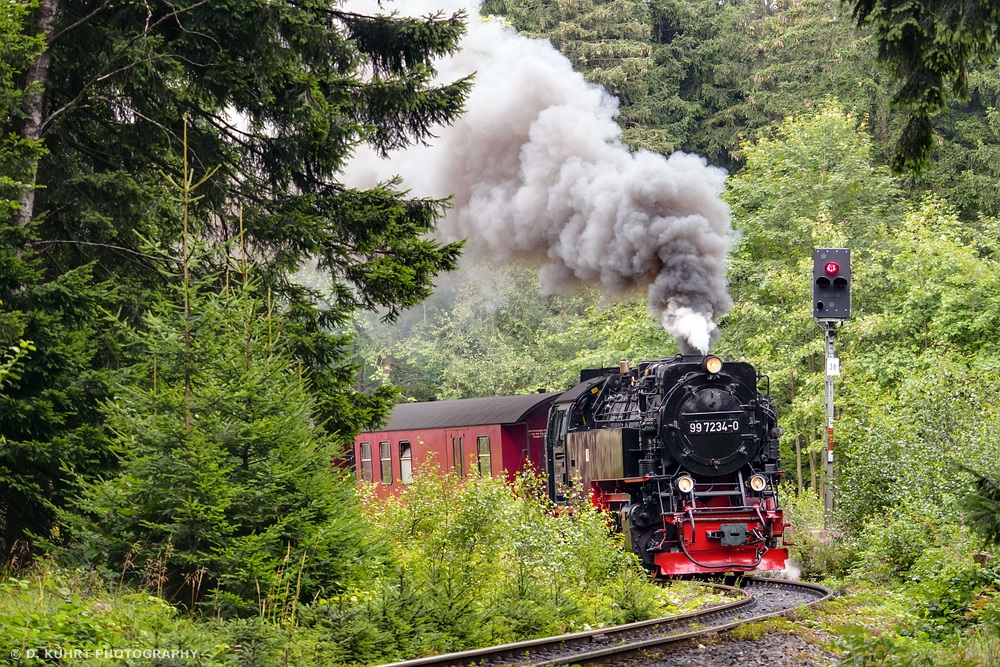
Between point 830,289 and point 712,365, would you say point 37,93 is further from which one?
point 830,289

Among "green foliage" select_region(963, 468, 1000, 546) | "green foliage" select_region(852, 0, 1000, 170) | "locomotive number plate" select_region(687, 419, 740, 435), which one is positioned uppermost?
"green foliage" select_region(852, 0, 1000, 170)

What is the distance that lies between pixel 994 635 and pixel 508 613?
4165 mm

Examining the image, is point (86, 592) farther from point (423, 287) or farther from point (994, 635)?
point (994, 635)

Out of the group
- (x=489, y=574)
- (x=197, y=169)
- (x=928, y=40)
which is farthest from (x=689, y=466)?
(x=928, y=40)

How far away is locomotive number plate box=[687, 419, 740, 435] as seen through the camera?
1515 cm

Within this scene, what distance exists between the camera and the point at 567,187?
1714 centimetres

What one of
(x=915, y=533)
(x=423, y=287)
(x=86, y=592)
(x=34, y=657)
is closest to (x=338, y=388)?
(x=423, y=287)

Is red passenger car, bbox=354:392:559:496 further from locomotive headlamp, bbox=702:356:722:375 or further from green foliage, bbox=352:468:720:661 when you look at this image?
green foliage, bbox=352:468:720:661

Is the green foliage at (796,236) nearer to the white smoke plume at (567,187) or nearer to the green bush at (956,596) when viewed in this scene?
the white smoke plume at (567,187)

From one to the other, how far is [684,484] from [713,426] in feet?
2.98

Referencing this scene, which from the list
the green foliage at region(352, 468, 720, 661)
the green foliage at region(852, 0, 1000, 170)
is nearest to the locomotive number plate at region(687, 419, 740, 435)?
the green foliage at region(352, 468, 720, 661)

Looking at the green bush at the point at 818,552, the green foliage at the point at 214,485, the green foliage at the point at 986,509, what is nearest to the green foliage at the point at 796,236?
the green bush at the point at 818,552

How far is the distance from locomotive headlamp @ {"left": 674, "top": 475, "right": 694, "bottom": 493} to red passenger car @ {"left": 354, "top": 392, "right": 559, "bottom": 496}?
13.9ft

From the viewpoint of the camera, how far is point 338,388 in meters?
13.1
